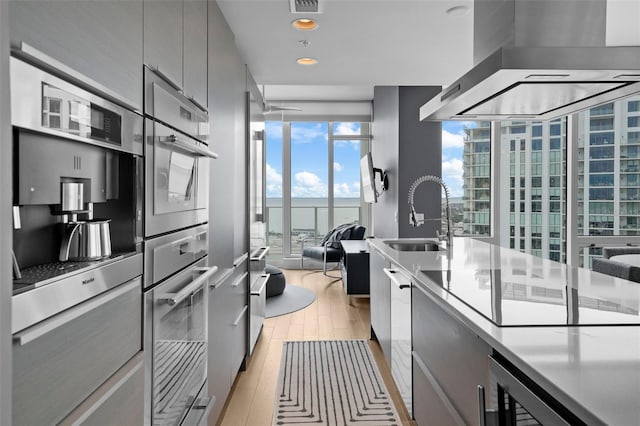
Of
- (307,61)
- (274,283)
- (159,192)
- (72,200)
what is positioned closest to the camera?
(72,200)

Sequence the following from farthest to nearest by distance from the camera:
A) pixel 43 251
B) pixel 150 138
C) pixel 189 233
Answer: pixel 189 233 → pixel 150 138 → pixel 43 251

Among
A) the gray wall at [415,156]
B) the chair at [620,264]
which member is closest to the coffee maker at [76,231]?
the chair at [620,264]

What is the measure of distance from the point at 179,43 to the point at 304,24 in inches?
46.0

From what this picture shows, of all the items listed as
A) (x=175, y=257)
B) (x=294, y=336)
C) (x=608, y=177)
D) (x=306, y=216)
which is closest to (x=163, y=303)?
(x=175, y=257)

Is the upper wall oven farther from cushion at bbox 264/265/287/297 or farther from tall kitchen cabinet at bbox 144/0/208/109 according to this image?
cushion at bbox 264/265/287/297

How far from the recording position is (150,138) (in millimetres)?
1328

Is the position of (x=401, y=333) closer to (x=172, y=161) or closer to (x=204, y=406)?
(x=204, y=406)

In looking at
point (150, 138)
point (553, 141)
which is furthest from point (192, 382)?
point (553, 141)

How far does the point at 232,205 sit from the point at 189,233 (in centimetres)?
91

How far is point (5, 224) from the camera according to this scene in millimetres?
682

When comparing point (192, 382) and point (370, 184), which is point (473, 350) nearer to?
point (192, 382)

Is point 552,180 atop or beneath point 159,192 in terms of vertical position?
atop

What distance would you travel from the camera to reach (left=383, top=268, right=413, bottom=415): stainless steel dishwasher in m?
2.23

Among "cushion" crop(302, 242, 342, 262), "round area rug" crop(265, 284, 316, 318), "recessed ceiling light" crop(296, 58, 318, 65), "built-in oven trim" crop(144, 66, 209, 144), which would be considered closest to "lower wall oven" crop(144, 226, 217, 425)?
"built-in oven trim" crop(144, 66, 209, 144)
